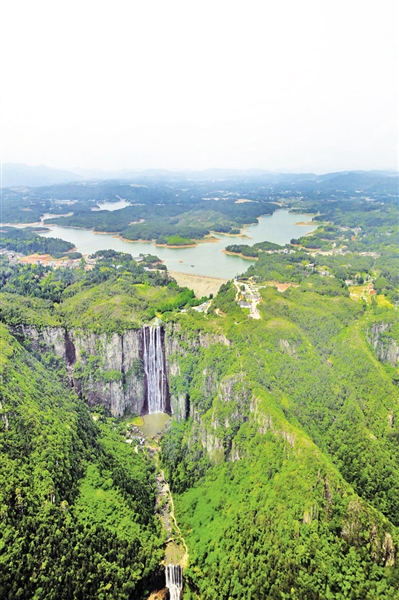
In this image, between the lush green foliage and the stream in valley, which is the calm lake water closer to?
the stream in valley

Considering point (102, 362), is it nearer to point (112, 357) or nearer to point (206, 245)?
point (112, 357)

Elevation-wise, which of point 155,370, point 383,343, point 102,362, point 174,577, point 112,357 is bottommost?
point 174,577

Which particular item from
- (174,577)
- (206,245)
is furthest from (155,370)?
(206,245)

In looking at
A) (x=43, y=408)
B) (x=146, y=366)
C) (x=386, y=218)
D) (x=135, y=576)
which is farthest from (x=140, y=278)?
(x=386, y=218)

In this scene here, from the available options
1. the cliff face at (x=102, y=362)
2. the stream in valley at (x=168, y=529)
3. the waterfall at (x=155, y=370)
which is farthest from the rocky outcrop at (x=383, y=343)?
the cliff face at (x=102, y=362)

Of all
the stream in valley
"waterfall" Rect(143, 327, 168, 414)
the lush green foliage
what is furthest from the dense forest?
"waterfall" Rect(143, 327, 168, 414)

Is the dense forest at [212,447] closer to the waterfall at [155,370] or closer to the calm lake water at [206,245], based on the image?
the waterfall at [155,370]
